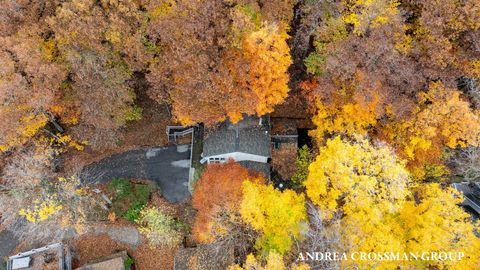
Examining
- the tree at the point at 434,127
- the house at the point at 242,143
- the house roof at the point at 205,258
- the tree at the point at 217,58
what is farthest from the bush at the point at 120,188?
the tree at the point at 434,127

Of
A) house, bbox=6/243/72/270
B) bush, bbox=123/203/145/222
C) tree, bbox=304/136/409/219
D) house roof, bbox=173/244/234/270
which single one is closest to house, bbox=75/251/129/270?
house, bbox=6/243/72/270

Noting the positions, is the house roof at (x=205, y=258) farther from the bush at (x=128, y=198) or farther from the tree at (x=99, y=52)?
the tree at (x=99, y=52)

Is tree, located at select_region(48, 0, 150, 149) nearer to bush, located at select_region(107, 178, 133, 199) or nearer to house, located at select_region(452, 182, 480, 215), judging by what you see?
bush, located at select_region(107, 178, 133, 199)

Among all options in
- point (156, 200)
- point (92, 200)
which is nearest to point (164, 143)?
point (156, 200)

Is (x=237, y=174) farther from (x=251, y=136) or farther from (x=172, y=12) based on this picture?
(x=172, y=12)

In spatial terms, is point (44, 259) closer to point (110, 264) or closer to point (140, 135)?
point (110, 264)

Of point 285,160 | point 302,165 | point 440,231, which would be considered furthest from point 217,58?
point 440,231
